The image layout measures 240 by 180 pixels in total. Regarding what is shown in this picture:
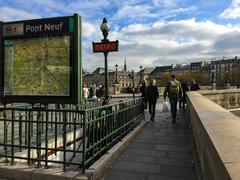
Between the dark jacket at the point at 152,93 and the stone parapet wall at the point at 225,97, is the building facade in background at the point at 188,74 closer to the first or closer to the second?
the stone parapet wall at the point at 225,97

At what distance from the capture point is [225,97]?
19078mm

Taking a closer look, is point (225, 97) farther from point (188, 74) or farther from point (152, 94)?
point (188, 74)

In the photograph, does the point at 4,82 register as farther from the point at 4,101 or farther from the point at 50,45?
the point at 50,45

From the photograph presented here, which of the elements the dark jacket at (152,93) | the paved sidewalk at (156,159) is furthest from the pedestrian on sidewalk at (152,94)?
the paved sidewalk at (156,159)

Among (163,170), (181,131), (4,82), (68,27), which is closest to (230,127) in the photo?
(163,170)

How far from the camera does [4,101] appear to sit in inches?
239

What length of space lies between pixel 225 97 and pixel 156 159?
13.2m

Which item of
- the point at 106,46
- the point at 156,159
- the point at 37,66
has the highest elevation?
the point at 106,46

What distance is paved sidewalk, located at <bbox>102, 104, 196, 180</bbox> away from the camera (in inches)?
229

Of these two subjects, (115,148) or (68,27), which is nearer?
(68,27)

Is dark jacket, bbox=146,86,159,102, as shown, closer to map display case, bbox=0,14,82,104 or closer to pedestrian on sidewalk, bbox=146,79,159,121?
pedestrian on sidewalk, bbox=146,79,159,121

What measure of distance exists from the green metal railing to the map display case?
0.29 m

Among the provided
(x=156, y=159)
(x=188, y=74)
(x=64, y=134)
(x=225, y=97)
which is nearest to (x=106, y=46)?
(x=156, y=159)

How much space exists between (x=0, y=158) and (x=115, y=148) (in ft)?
7.22
